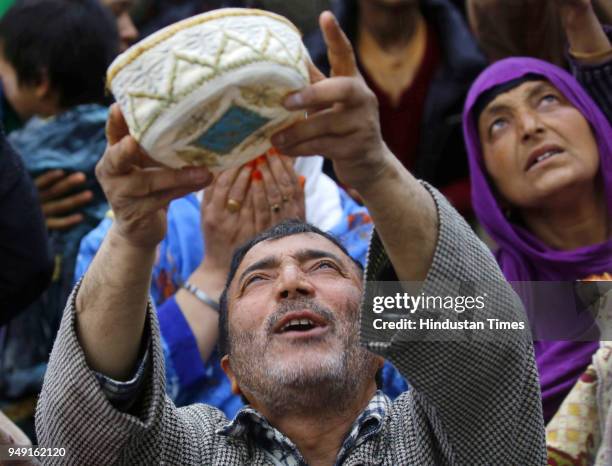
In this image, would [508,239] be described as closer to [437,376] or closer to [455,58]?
[455,58]

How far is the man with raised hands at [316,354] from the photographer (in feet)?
7.06

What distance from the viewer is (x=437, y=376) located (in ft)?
7.83

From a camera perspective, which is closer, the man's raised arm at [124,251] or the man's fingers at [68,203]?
the man's raised arm at [124,251]

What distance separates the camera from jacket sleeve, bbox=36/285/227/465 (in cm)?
237

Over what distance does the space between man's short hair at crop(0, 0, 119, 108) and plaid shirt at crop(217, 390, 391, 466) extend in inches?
55.5

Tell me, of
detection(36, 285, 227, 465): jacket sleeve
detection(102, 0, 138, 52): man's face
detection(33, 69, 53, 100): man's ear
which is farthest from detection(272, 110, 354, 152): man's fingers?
detection(102, 0, 138, 52): man's face

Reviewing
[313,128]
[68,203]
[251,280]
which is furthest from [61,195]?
[313,128]

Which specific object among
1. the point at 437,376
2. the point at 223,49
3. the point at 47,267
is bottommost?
the point at 47,267

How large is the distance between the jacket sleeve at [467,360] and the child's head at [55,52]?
1536 mm

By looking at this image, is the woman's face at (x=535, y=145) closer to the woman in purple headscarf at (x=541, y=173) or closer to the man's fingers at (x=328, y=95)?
the woman in purple headscarf at (x=541, y=173)

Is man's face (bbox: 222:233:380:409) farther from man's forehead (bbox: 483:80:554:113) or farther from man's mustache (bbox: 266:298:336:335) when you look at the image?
man's forehead (bbox: 483:80:554:113)

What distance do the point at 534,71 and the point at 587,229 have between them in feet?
1.50

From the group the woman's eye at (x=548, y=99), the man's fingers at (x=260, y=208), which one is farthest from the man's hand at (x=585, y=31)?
the man's fingers at (x=260, y=208)

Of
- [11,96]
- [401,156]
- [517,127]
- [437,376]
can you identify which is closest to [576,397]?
[437,376]
